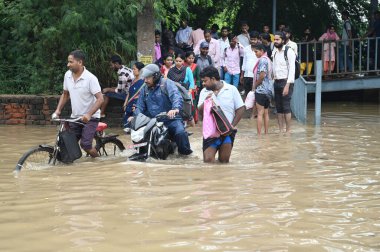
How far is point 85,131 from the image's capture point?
32.5 feet

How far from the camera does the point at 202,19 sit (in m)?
23.3

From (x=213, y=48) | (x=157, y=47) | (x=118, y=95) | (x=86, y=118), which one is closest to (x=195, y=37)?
(x=213, y=48)

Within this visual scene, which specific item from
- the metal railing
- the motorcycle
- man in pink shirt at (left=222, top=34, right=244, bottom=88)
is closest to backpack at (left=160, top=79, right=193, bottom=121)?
the motorcycle

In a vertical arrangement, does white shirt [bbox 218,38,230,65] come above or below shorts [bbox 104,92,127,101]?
above

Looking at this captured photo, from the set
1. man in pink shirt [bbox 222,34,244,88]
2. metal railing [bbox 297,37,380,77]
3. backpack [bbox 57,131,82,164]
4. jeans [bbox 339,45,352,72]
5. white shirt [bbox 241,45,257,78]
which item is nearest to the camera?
backpack [bbox 57,131,82,164]

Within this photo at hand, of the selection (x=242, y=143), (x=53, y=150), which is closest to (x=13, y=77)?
(x=242, y=143)

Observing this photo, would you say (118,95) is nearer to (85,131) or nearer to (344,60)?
(85,131)

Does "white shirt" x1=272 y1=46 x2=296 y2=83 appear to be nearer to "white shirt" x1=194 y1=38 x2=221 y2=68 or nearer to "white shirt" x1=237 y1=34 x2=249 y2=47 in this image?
"white shirt" x1=194 y1=38 x2=221 y2=68

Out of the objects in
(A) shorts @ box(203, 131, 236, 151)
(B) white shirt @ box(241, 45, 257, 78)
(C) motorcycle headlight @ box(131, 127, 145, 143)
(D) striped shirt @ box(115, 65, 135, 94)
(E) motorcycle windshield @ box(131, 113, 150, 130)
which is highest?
(B) white shirt @ box(241, 45, 257, 78)

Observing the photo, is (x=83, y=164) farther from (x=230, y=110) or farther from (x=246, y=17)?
(x=246, y=17)

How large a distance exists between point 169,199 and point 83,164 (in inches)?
114

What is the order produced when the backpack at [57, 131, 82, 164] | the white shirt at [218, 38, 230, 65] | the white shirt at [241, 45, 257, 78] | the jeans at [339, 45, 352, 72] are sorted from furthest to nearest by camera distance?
the jeans at [339, 45, 352, 72] → the white shirt at [218, 38, 230, 65] → the white shirt at [241, 45, 257, 78] → the backpack at [57, 131, 82, 164]

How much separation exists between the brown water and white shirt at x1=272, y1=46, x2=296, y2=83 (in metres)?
2.00

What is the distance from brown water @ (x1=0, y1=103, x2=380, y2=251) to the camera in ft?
19.4
